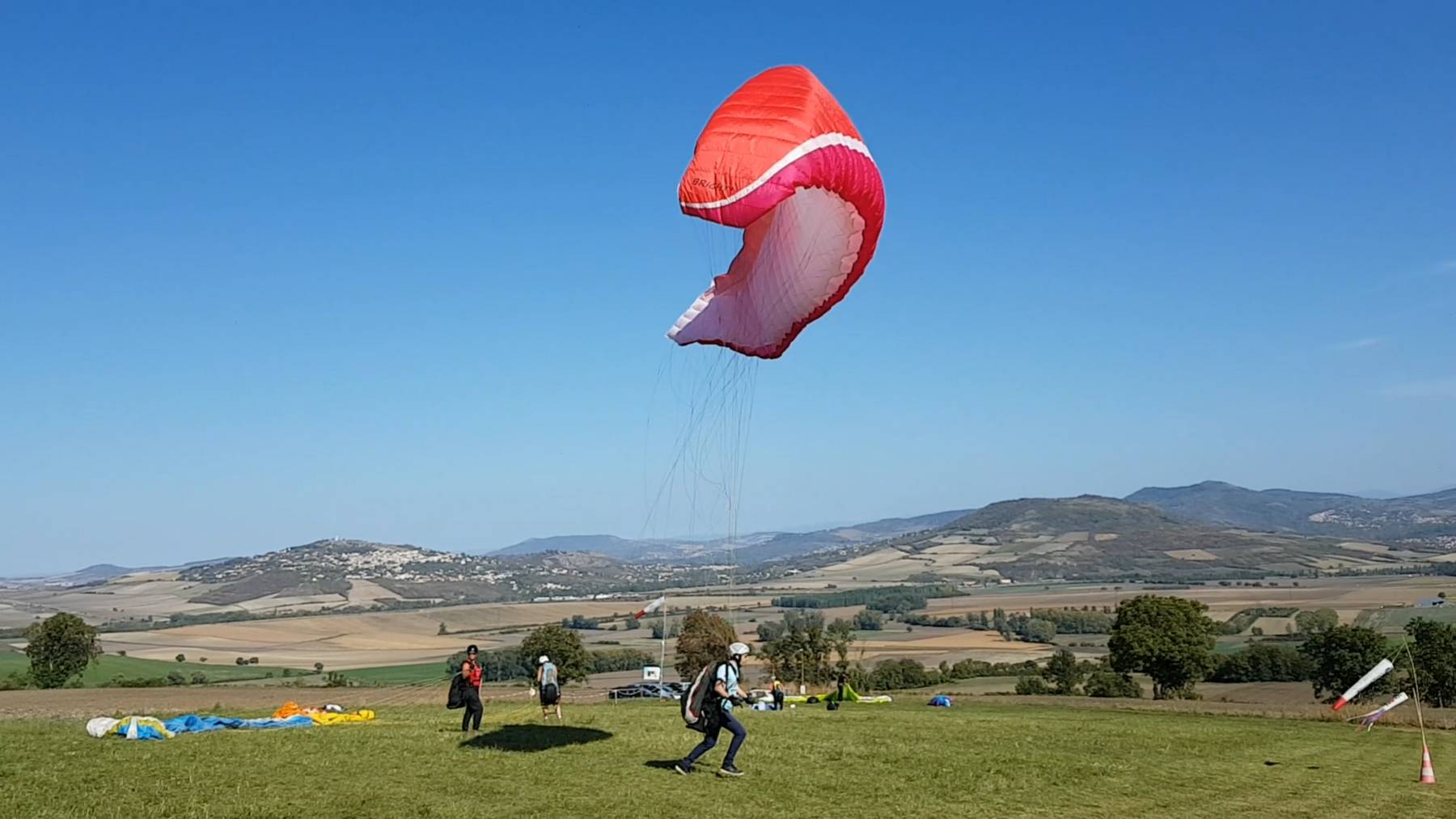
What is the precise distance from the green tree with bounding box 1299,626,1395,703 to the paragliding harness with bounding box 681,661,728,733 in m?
61.7

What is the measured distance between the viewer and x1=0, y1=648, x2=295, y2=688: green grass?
76338 millimetres

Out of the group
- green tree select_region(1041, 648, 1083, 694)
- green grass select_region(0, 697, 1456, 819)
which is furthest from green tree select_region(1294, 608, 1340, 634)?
green grass select_region(0, 697, 1456, 819)

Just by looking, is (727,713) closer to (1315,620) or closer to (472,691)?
(472,691)

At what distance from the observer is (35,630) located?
6381 centimetres

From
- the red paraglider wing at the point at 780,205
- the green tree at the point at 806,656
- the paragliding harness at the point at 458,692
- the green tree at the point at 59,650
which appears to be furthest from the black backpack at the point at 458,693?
the green tree at the point at 59,650

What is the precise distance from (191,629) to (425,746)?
12903 centimetres

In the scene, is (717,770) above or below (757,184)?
below

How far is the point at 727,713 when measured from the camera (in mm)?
14820

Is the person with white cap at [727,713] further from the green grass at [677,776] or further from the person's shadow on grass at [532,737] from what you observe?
the person's shadow on grass at [532,737]

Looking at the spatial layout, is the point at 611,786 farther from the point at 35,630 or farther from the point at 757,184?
the point at 35,630

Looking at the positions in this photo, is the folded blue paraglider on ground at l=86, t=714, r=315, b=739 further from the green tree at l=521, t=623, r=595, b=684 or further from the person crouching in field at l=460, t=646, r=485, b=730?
the green tree at l=521, t=623, r=595, b=684

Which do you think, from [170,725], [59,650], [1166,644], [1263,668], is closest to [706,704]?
[170,725]

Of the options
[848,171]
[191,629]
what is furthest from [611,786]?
[191,629]

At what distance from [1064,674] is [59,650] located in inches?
2406
